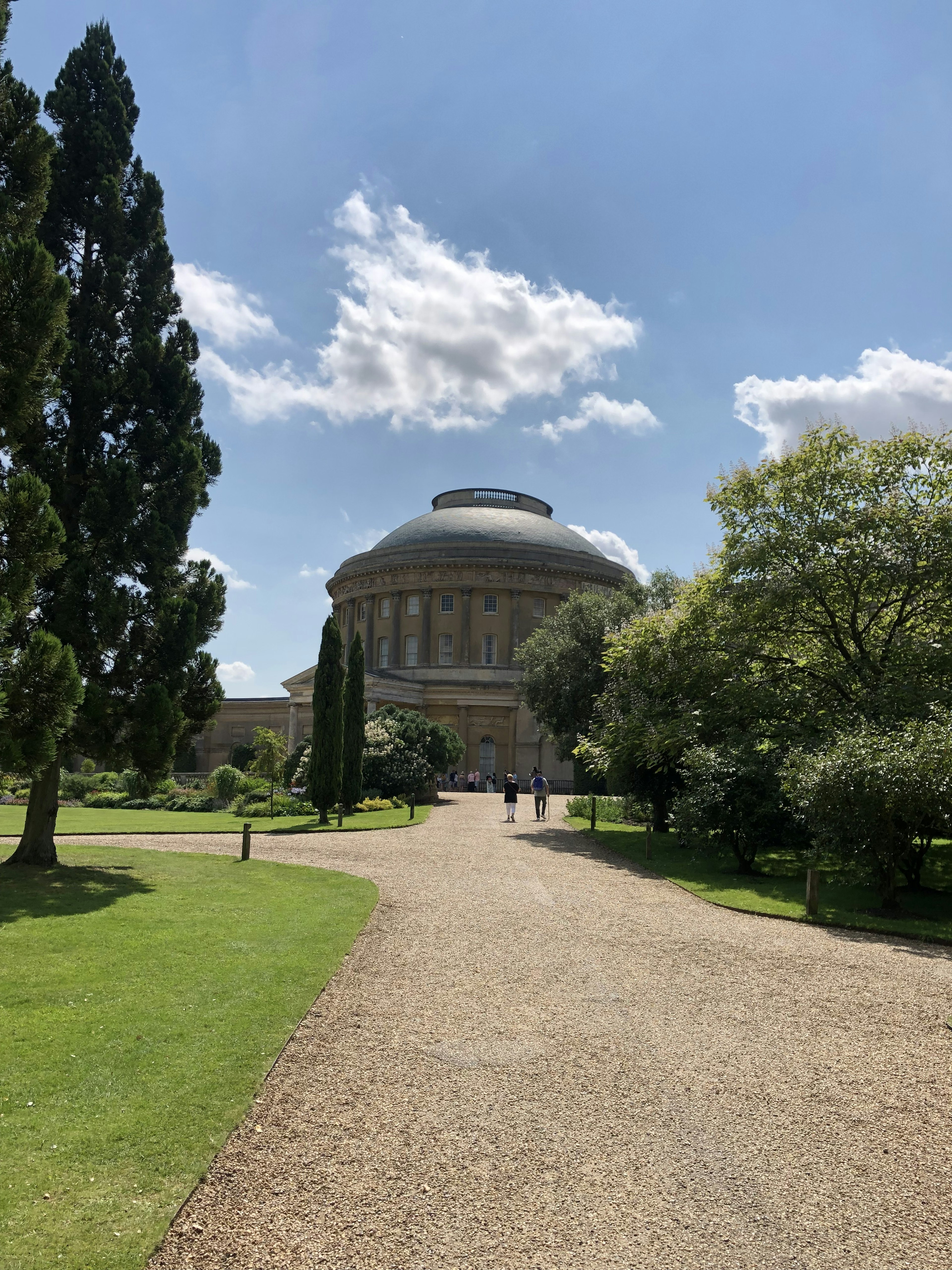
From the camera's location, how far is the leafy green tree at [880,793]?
1239 cm

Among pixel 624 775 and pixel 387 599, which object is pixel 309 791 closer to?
pixel 624 775

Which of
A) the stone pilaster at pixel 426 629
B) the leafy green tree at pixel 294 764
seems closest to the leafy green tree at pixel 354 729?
the leafy green tree at pixel 294 764

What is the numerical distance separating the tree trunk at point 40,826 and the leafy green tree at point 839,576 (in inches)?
559

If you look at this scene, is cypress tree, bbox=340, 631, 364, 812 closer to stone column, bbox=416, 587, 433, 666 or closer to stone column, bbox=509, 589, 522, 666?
stone column, bbox=416, 587, 433, 666

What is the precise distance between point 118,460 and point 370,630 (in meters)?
56.5

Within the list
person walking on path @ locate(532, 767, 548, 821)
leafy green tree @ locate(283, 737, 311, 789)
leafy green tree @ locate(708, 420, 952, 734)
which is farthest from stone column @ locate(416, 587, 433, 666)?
leafy green tree @ locate(708, 420, 952, 734)

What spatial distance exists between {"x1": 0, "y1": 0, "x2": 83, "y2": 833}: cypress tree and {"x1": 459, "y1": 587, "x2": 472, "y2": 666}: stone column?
5444 centimetres

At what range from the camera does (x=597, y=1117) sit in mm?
5512

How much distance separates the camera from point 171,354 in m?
16.0

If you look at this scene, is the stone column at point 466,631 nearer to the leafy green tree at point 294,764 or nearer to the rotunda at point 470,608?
the rotunda at point 470,608

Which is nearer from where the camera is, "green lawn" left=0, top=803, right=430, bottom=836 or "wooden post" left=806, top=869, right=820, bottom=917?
"wooden post" left=806, top=869, right=820, bottom=917

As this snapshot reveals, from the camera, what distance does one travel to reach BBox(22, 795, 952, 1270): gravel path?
4133 mm

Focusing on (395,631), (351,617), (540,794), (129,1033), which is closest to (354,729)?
(540,794)

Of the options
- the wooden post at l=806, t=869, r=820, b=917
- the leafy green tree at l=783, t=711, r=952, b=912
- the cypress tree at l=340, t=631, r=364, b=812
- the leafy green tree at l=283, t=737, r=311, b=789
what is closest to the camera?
the leafy green tree at l=783, t=711, r=952, b=912
